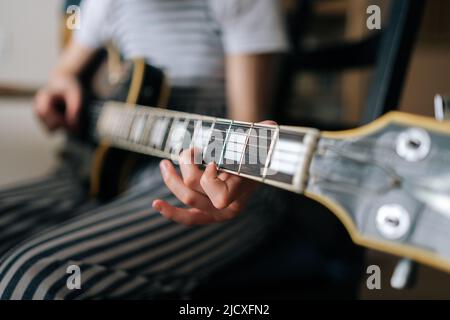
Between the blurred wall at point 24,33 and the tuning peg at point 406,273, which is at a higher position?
the blurred wall at point 24,33

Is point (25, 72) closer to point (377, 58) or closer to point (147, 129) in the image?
point (147, 129)

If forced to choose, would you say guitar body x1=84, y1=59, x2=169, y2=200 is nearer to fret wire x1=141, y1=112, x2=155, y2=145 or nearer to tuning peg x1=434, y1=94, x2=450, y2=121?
fret wire x1=141, y1=112, x2=155, y2=145

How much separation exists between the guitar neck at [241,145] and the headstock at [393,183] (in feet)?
0.04

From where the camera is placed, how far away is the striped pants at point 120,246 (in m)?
0.42

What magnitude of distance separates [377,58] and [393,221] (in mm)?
354

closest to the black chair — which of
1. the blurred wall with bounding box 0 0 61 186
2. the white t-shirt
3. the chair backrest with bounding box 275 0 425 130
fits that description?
the chair backrest with bounding box 275 0 425 130

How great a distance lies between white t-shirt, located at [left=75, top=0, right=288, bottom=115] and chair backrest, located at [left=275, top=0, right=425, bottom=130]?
14cm

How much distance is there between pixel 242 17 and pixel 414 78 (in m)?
0.23

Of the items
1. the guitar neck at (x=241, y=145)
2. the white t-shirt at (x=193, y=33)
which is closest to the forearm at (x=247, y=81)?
the white t-shirt at (x=193, y=33)

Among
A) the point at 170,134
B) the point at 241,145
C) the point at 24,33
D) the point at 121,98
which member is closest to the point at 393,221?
the point at 241,145

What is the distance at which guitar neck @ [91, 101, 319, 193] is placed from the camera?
0.96 ft

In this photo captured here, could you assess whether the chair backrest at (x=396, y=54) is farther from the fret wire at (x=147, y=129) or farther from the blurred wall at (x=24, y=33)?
the blurred wall at (x=24, y=33)

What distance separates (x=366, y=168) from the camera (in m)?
0.27

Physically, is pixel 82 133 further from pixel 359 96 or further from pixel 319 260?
pixel 359 96
